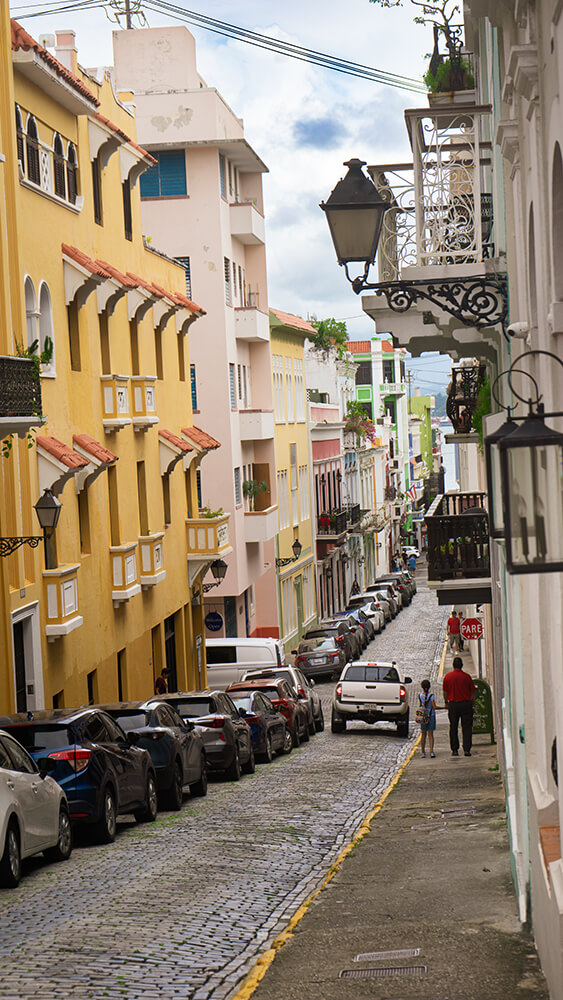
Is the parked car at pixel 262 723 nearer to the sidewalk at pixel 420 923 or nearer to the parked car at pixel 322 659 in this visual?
the sidewalk at pixel 420 923

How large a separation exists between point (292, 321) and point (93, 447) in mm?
33981

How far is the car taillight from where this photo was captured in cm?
1492

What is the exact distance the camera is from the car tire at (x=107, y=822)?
15.1 metres

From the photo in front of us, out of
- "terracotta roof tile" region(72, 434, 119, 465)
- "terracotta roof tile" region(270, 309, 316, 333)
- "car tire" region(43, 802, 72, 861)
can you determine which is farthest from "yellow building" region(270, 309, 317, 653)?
"car tire" region(43, 802, 72, 861)

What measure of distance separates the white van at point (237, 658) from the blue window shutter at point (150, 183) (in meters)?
14.8

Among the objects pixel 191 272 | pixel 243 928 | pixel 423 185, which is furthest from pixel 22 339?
pixel 191 272

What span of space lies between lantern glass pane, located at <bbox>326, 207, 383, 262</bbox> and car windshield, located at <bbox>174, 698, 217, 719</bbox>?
42.6 feet

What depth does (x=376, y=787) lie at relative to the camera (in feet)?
69.9

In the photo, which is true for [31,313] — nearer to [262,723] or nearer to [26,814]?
[262,723]

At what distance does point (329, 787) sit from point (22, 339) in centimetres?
853

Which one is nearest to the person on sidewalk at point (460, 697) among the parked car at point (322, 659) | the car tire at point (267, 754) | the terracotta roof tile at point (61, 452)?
the car tire at point (267, 754)

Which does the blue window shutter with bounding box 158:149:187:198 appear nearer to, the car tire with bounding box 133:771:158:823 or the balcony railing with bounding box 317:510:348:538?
the balcony railing with bounding box 317:510:348:538

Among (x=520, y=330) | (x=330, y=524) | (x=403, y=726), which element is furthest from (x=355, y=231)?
(x=330, y=524)

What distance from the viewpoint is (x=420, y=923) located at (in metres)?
9.93
